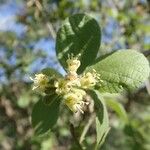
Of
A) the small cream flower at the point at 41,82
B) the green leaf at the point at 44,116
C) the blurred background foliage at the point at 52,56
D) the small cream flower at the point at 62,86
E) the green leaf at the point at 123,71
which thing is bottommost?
the blurred background foliage at the point at 52,56

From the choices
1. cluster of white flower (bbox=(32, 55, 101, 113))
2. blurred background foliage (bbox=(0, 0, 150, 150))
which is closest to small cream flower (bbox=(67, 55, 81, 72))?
cluster of white flower (bbox=(32, 55, 101, 113))

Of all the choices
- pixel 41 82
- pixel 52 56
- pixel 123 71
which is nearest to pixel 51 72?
pixel 41 82

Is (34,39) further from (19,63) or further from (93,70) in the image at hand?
(93,70)

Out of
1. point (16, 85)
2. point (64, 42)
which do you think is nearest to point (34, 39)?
point (16, 85)

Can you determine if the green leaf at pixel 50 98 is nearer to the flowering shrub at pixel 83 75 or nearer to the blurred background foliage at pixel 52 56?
the flowering shrub at pixel 83 75

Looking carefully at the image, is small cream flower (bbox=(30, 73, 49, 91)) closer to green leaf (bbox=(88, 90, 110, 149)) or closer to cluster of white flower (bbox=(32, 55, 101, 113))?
cluster of white flower (bbox=(32, 55, 101, 113))

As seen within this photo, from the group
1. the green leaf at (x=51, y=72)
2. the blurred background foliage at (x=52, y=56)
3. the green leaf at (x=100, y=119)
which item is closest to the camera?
the green leaf at (x=100, y=119)

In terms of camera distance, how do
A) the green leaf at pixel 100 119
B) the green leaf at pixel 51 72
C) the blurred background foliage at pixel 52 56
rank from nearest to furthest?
the green leaf at pixel 100 119, the green leaf at pixel 51 72, the blurred background foliage at pixel 52 56

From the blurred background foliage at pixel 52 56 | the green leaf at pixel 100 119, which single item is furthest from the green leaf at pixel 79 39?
the blurred background foliage at pixel 52 56
